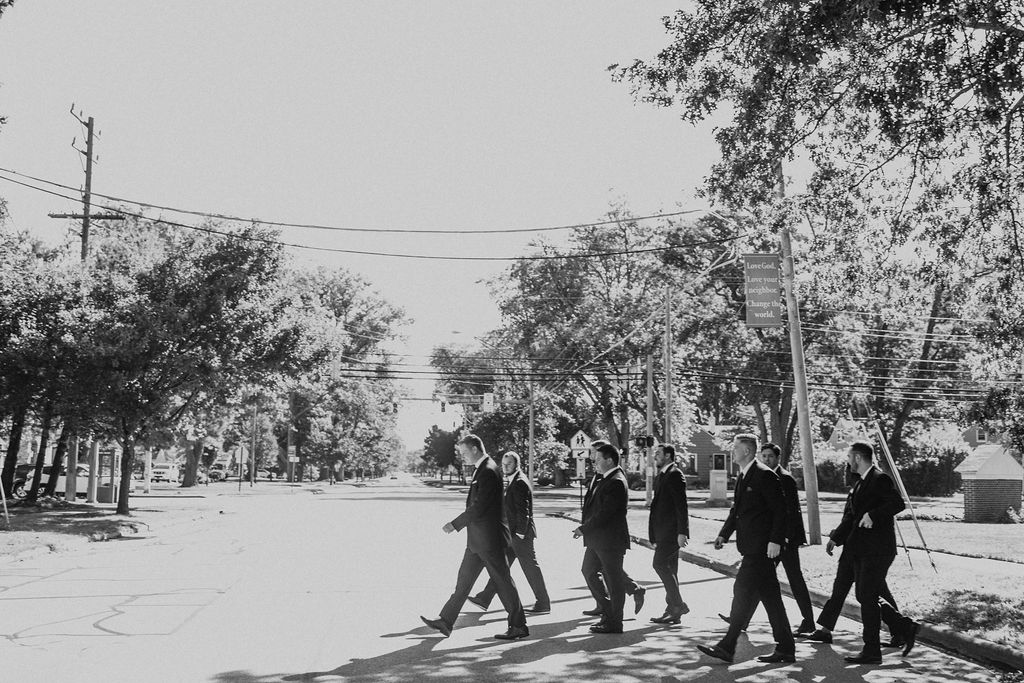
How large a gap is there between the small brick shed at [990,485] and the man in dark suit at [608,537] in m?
21.1

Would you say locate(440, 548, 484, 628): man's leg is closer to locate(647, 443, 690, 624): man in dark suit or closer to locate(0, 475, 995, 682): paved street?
locate(0, 475, 995, 682): paved street

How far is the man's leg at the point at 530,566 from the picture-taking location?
10.8 metres

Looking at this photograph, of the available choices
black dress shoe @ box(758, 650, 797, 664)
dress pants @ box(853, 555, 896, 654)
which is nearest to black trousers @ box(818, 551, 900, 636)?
dress pants @ box(853, 555, 896, 654)

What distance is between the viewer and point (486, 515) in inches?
360

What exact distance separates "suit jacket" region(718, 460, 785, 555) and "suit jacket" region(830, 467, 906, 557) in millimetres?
745

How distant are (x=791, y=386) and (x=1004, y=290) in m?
32.5

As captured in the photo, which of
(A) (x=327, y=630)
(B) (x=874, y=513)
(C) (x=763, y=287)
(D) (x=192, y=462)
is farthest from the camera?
(D) (x=192, y=462)

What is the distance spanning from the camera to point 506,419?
71.9m

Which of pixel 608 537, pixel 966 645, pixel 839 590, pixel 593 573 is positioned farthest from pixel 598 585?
pixel 966 645

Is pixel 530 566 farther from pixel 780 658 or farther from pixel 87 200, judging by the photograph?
pixel 87 200

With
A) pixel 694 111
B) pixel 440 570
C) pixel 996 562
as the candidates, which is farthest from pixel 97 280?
pixel 996 562

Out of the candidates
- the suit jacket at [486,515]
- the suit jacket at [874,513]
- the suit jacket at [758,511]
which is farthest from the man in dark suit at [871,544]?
the suit jacket at [486,515]

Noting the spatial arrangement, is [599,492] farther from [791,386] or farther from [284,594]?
[791,386]

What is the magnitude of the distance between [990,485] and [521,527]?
2175 centimetres
